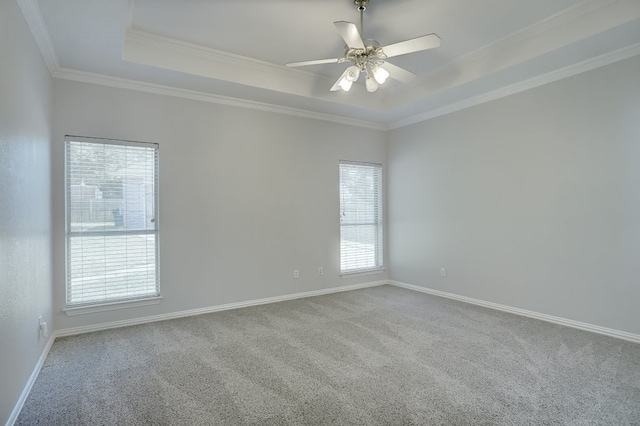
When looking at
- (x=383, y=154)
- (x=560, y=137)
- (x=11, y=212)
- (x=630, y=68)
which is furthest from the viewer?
(x=383, y=154)

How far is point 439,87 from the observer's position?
4266 mm

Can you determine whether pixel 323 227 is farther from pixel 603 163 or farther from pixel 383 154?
pixel 603 163

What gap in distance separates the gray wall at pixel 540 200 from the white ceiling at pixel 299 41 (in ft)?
1.23

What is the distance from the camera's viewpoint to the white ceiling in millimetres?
2814

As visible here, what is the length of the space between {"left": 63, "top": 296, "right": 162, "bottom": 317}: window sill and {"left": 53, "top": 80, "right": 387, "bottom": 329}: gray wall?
2.0 inches

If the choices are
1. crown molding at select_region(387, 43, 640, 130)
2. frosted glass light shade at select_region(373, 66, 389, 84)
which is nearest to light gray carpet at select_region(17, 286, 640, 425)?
frosted glass light shade at select_region(373, 66, 389, 84)

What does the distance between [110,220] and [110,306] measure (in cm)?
94

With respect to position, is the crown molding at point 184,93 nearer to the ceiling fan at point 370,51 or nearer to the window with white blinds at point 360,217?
the window with white blinds at point 360,217

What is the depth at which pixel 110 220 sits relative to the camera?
3.66m

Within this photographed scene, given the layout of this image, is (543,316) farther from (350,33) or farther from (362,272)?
(350,33)

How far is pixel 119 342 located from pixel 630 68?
558 centimetres

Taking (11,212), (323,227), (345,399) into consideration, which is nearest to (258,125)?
(323,227)

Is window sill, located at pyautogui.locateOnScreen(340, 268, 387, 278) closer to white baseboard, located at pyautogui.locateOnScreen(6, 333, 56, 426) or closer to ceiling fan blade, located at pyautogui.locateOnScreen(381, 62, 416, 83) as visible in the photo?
ceiling fan blade, located at pyautogui.locateOnScreen(381, 62, 416, 83)

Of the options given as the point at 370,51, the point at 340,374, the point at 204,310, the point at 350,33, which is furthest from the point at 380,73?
the point at 204,310
